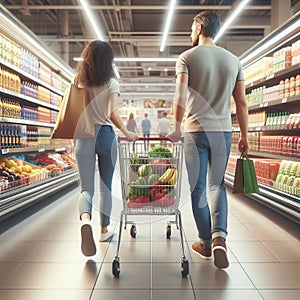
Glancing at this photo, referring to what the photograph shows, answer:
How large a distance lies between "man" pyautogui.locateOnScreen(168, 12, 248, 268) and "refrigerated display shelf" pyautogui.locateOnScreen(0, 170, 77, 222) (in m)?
1.85

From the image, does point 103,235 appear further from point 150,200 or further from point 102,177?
point 150,200

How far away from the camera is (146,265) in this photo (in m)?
2.70

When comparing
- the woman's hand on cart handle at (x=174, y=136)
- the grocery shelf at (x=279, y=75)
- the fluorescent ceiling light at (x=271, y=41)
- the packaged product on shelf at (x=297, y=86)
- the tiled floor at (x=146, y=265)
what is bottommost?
the tiled floor at (x=146, y=265)

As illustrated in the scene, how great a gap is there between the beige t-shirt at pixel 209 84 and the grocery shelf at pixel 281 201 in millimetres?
1298

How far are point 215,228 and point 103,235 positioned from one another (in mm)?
1079

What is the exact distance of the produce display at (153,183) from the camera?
102 inches

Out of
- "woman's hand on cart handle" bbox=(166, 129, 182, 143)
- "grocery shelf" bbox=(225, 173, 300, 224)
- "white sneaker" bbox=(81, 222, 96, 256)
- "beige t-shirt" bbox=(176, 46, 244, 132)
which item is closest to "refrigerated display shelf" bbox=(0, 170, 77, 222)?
"white sneaker" bbox=(81, 222, 96, 256)

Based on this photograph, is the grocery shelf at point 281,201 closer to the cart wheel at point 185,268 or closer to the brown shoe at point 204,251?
the brown shoe at point 204,251

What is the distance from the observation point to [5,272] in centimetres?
256

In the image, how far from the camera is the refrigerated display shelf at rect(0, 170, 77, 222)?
361 centimetres

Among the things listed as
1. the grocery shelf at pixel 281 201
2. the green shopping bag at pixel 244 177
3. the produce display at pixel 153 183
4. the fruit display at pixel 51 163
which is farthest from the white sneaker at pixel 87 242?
the fruit display at pixel 51 163

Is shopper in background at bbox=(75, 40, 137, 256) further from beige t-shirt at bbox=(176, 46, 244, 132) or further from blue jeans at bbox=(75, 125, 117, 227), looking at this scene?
beige t-shirt at bbox=(176, 46, 244, 132)

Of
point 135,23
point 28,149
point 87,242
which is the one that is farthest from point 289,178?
point 135,23

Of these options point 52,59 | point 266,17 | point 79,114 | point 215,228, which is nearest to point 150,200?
point 215,228
